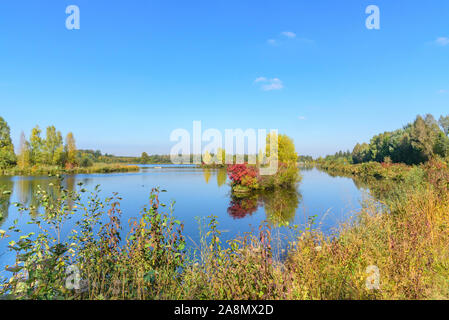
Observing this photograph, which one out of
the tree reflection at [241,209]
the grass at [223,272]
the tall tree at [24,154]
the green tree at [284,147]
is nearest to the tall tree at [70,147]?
the tall tree at [24,154]

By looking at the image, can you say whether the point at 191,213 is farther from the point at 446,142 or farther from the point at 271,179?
the point at 446,142

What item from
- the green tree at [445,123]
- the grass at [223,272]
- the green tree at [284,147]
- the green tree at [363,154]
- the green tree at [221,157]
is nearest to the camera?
A: the grass at [223,272]

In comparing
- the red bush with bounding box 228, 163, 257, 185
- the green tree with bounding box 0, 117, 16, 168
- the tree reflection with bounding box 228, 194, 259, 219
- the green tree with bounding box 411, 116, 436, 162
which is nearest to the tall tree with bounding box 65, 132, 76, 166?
the green tree with bounding box 0, 117, 16, 168

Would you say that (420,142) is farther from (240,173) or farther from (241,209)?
(241,209)

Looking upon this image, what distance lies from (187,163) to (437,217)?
9363 cm

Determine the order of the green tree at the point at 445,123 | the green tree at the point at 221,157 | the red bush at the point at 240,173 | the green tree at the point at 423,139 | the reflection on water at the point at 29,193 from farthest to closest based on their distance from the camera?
the green tree at the point at 221,157
the green tree at the point at 445,123
the green tree at the point at 423,139
the red bush at the point at 240,173
the reflection on water at the point at 29,193

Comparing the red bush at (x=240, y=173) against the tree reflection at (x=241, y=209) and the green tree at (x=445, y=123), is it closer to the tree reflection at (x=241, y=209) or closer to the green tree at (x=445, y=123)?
the tree reflection at (x=241, y=209)

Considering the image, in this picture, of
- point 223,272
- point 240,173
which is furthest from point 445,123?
point 223,272

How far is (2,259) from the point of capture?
527 centimetres

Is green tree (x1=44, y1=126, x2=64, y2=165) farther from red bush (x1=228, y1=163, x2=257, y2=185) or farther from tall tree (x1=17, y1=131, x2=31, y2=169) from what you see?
red bush (x1=228, y1=163, x2=257, y2=185)

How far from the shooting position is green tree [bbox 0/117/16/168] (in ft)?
93.0

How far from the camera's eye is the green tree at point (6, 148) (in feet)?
93.0

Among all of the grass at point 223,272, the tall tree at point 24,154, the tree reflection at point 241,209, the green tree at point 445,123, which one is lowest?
the tree reflection at point 241,209
